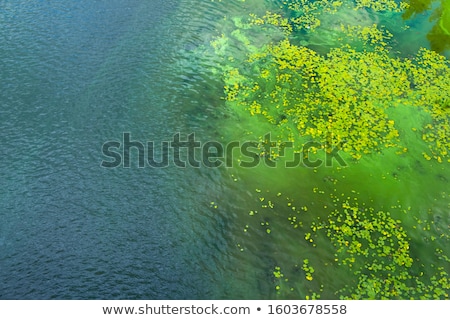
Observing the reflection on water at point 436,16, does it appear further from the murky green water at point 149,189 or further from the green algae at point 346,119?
the murky green water at point 149,189

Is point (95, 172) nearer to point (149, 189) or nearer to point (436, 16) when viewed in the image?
point (149, 189)

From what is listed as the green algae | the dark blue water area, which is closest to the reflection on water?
the green algae

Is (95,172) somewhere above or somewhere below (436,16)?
below

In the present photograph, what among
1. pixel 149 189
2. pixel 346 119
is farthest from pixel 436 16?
pixel 149 189

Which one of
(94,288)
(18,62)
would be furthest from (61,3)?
(94,288)

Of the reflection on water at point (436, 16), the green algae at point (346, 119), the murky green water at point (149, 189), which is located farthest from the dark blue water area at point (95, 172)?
the reflection on water at point (436, 16)

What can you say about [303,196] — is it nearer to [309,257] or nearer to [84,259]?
[309,257]
